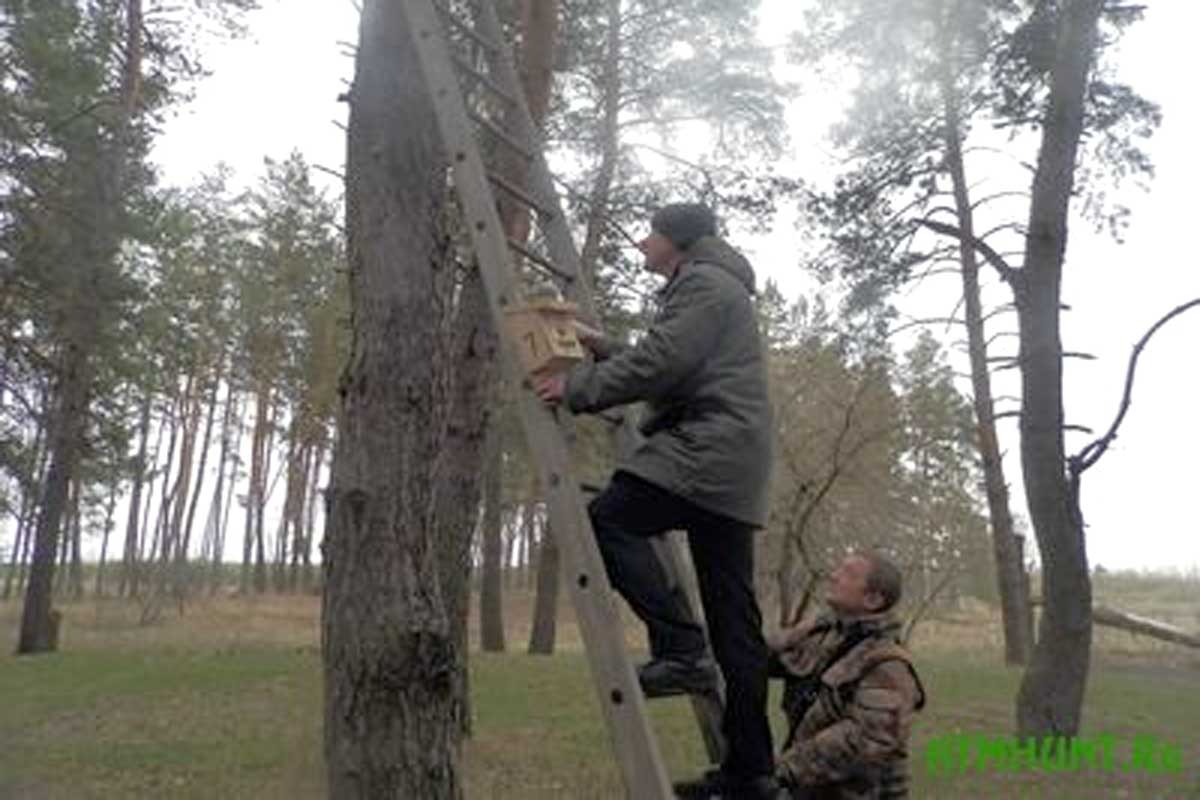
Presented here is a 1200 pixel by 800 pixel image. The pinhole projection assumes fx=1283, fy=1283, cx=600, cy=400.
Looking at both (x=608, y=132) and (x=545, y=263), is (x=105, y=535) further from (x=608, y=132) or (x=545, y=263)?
(x=545, y=263)

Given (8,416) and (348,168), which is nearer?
(348,168)

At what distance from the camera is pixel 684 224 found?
13.2 ft

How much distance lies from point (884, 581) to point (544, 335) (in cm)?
134

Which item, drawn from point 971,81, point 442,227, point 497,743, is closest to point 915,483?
point 971,81

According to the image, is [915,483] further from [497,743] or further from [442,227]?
[442,227]

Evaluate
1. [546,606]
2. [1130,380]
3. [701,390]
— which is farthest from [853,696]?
[546,606]

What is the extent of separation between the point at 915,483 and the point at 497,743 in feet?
44.7

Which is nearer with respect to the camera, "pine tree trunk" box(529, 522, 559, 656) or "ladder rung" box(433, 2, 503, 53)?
"ladder rung" box(433, 2, 503, 53)

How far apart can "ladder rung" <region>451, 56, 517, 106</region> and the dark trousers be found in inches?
63.6

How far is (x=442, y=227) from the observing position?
4.55 meters

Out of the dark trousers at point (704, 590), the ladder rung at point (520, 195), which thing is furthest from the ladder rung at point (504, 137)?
the dark trousers at point (704, 590)

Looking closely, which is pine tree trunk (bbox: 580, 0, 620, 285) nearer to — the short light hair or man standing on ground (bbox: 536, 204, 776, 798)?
the short light hair

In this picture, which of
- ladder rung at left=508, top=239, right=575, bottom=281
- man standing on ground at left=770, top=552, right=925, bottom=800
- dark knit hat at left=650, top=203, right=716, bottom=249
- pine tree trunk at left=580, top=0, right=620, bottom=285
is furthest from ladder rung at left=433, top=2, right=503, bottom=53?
pine tree trunk at left=580, top=0, right=620, bottom=285

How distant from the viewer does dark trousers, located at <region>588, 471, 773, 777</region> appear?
12.6 ft
